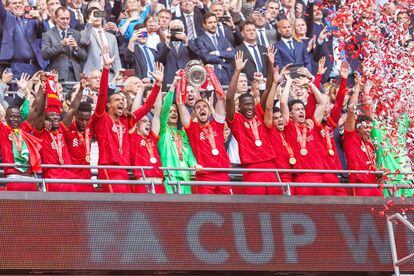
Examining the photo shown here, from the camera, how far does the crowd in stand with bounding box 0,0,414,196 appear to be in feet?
63.4

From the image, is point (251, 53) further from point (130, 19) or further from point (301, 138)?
point (301, 138)

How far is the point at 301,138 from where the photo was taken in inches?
804

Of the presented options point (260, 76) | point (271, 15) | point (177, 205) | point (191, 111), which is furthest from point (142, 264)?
point (271, 15)

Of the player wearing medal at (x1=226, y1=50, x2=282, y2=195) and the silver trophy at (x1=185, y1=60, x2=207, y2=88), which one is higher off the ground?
the silver trophy at (x1=185, y1=60, x2=207, y2=88)

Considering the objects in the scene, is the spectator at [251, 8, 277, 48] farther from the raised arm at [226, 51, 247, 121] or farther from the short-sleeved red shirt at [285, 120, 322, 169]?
the raised arm at [226, 51, 247, 121]

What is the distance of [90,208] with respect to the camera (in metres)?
18.8

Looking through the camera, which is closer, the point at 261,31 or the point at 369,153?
the point at 369,153

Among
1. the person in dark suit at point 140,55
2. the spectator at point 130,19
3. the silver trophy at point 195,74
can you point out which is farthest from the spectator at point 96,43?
the silver trophy at point 195,74

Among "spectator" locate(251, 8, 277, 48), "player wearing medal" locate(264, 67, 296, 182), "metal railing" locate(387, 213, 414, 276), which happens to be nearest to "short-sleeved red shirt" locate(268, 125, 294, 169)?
"player wearing medal" locate(264, 67, 296, 182)

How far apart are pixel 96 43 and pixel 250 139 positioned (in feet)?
11.7

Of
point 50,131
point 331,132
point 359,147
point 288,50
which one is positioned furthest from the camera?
point 288,50

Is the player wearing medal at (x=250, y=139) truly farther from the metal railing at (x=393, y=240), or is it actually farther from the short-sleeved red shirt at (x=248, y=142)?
the metal railing at (x=393, y=240)

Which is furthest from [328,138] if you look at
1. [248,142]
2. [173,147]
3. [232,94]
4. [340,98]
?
[173,147]

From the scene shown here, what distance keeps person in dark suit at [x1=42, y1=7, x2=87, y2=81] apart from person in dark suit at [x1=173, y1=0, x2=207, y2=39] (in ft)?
7.90
